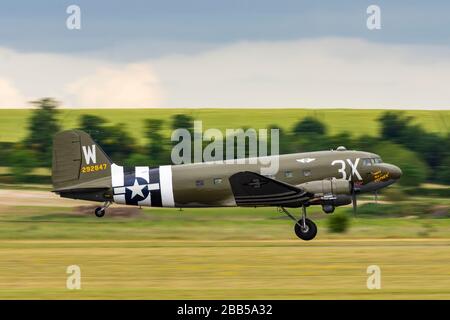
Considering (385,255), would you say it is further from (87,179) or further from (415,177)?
(415,177)

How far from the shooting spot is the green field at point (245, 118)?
92312 mm

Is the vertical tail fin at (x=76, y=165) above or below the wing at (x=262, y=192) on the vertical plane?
above

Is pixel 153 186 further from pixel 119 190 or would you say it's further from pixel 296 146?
pixel 296 146

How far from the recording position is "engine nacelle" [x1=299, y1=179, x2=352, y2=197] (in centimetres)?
3397

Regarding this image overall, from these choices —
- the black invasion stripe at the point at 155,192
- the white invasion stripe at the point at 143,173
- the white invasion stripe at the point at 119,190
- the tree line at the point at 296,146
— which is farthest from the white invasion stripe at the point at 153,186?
the tree line at the point at 296,146

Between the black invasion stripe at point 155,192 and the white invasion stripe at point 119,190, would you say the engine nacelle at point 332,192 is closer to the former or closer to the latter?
the black invasion stripe at point 155,192

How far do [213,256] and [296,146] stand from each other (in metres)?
32.8

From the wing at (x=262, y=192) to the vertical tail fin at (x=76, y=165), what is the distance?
19.2 ft

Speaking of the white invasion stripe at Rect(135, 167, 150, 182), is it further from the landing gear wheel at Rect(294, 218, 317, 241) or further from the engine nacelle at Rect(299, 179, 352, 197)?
the engine nacelle at Rect(299, 179, 352, 197)

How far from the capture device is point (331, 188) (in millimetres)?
34000

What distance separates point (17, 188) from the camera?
55.9 m

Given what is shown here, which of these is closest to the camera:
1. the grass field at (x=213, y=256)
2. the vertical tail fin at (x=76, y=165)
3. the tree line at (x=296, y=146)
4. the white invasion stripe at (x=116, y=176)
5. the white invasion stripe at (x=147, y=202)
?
the grass field at (x=213, y=256)
